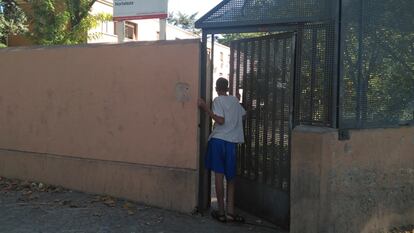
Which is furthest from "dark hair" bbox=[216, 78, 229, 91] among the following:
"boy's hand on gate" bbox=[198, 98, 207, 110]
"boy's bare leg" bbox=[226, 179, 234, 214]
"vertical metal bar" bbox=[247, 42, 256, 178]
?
"boy's bare leg" bbox=[226, 179, 234, 214]

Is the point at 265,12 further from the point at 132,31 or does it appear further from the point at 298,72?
the point at 132,31

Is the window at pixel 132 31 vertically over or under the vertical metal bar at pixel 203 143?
over

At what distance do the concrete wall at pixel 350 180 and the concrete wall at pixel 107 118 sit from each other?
1599mm

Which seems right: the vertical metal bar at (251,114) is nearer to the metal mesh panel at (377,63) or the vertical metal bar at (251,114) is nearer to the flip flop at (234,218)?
the flip flop at (234,218)

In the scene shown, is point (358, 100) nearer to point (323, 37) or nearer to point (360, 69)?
point (360, 69)

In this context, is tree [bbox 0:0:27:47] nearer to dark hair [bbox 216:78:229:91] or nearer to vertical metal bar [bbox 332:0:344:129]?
dark hair [bbox 216:78:229:91]

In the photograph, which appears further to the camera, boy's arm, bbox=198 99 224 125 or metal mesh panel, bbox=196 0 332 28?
boy's arm, bbox=198 99 224 125

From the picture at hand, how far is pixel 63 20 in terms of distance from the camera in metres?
16.0

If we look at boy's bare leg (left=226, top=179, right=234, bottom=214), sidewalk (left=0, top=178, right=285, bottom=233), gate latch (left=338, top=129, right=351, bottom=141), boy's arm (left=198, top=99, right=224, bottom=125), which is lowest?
sidewalk (left=0, top=178, right=285, bottom=233)

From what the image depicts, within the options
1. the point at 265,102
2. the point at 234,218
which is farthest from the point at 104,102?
the point at 234,218

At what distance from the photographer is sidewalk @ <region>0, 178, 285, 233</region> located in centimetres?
571

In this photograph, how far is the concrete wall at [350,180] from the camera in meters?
4.95

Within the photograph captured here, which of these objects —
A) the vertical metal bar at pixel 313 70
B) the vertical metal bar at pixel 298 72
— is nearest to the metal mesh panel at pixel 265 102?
the vertical metal bar at pixel 298 72

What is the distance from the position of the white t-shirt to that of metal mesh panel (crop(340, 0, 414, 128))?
136 cm
